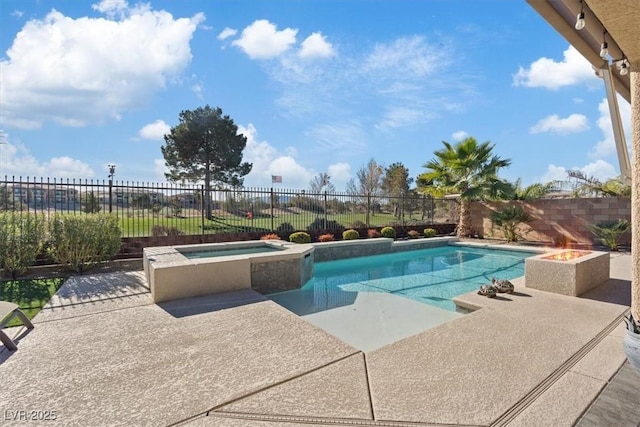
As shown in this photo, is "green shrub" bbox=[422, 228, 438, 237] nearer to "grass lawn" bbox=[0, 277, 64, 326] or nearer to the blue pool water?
the blue pool water

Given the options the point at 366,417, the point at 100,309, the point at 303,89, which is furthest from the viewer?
the point at 303,89

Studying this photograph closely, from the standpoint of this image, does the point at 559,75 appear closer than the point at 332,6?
No

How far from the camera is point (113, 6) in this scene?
7.37 metres

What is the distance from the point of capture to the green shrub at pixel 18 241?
6.38 metres

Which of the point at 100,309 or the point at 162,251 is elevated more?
the point at 162,251

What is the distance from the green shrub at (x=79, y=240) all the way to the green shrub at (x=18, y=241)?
32 cm

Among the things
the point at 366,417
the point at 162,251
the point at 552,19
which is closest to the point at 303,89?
→ the point at 162,251

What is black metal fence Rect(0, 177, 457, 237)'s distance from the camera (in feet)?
26.7

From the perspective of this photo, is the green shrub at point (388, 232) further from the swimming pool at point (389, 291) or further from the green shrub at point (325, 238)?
the green shrub at point (325, 238)

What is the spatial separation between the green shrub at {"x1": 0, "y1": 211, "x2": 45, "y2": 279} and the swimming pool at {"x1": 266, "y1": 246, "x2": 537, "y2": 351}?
17.3 ft

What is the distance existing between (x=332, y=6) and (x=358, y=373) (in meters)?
7.80

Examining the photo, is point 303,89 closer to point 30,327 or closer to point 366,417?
point 30,327

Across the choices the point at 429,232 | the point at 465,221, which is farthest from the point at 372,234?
the point at 465,221

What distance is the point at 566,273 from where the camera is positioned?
200 inches
